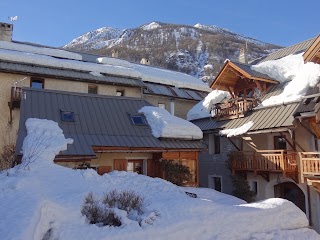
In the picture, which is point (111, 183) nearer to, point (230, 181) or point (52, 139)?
point (52, 139)

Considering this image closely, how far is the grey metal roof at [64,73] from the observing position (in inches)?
778

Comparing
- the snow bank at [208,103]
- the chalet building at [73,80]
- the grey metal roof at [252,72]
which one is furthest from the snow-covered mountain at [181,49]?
the grey metal roof at [252,72]

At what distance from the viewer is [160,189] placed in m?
9.90

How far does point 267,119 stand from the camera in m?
16.4

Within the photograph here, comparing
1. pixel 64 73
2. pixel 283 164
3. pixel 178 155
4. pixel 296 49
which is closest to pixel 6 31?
pixel 64 73

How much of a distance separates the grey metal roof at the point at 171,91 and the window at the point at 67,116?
977cm

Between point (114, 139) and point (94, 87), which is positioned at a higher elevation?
point (94, 87)

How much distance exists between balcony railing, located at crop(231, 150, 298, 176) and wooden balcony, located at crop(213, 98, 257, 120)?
239cm

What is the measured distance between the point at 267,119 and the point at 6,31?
70.4ft

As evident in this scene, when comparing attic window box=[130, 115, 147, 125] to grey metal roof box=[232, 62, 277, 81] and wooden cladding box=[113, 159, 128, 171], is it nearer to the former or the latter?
wooden cladding box=[113, 159, 128, 171]

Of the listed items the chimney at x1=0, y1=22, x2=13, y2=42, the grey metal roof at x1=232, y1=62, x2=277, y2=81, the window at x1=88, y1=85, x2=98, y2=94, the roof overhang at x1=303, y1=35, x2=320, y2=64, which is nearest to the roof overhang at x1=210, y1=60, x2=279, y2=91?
the grey metal roof at x1=232, y1=62, x2=277, y2=81

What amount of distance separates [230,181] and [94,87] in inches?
444

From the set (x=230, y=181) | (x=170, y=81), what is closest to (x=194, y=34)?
(x=170, y=81)

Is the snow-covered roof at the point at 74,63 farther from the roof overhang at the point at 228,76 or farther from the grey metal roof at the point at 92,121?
the roof overhang at the point at 228,76
